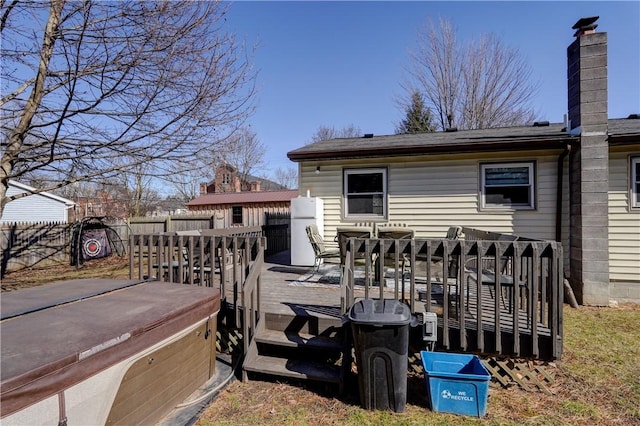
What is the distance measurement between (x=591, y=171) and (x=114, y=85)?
8.09 meters

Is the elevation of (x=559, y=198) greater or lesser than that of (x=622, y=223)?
greater

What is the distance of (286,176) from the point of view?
42.4m

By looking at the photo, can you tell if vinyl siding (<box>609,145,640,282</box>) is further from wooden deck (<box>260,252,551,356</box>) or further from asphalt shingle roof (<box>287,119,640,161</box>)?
wooden deck (<box>260,252,551,356</box>)

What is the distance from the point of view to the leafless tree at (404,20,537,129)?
52.9 feet

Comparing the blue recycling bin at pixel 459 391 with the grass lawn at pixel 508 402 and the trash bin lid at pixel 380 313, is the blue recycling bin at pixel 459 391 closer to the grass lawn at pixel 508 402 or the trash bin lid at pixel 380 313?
the grass lawn at pixel 508 402

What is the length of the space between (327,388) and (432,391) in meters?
1.00

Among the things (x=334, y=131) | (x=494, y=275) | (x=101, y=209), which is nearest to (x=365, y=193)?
(x=494, y=275)

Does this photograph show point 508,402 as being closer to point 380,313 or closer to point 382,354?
point 382,354

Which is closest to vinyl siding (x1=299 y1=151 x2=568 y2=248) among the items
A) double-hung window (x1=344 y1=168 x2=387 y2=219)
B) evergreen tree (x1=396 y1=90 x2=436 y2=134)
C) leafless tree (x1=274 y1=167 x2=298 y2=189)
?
double-hung window (x1=344 y1=168 x2=387 y2=219)

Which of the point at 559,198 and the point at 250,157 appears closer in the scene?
the point at 559,198

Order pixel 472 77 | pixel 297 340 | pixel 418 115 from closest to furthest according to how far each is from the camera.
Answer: pixel 297 340 → pixel 472 77 → pixel 418 115

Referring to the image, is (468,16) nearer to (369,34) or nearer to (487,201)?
(369,34)

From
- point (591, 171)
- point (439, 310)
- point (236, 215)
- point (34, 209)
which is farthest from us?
point (236, 215)

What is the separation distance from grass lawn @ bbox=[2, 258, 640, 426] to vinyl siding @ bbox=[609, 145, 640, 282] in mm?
3146
